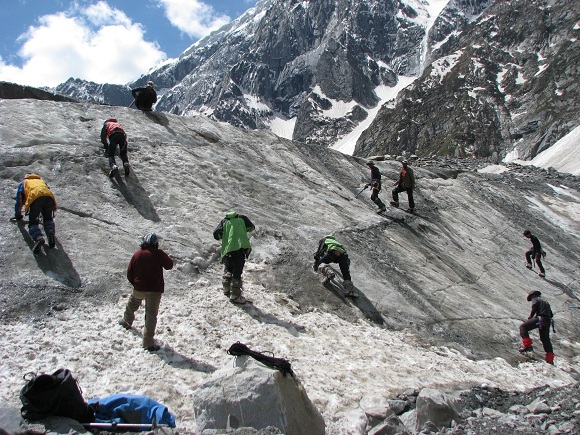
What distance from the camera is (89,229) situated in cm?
1188

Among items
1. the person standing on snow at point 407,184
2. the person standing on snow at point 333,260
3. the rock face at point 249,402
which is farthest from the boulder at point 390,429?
the person standing on snow at point 407,184

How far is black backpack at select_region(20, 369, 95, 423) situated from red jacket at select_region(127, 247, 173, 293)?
8.20ft

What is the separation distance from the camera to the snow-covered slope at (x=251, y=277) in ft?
27.1

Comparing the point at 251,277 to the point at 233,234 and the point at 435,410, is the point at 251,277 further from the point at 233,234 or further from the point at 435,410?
the point at 435,410

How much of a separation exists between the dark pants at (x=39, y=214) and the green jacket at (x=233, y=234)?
361cm

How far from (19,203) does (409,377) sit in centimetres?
915

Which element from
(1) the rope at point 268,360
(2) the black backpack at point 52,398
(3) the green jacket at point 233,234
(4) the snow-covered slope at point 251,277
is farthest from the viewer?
(3) the green jacket at point 233,234

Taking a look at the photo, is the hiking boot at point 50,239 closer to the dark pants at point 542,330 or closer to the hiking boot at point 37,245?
the hiking boot at point 37,245

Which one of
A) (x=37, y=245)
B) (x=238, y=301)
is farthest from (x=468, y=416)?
(x=37, y=245)

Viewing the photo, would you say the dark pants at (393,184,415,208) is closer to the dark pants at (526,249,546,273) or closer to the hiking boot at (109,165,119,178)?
the dark pants at (526,249,546,273)

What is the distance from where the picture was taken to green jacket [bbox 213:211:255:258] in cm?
1079

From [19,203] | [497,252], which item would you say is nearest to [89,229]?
[19,203]

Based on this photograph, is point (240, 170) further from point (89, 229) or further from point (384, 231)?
point (89, 229)

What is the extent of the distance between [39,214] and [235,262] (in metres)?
4.47
